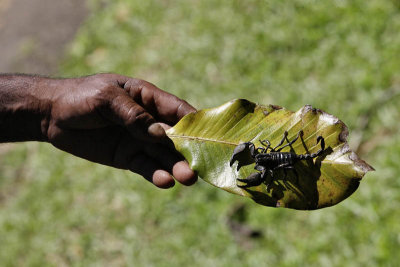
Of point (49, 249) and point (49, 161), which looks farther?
point (49, 161)

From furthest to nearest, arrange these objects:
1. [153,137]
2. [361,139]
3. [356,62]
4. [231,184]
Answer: [356,62] < [361,139] < [153,137] < [231,184]

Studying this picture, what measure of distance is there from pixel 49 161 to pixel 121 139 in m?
3.70

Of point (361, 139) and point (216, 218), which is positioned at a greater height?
point (361, 139)

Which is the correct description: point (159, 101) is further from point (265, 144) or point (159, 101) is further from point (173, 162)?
point (265, 144)

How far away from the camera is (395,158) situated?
381cm

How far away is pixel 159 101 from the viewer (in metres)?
2.53

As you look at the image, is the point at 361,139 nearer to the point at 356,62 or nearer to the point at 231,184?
the point at 356,62

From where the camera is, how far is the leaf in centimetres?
188

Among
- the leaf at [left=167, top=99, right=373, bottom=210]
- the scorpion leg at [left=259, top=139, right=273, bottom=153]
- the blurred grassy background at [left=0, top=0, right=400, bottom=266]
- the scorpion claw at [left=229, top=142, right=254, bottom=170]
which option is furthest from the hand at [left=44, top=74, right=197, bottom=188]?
the blurred grassy background at [left=0, top=0, right=400, bottom=266]

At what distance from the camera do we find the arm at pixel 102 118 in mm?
2318

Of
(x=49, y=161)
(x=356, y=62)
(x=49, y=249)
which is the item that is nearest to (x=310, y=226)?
(x=356, y=62)

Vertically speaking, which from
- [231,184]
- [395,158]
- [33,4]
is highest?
[33,4]

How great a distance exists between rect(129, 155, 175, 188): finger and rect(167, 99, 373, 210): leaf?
0.26 metres

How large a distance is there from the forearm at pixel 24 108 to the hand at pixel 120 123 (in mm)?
49
